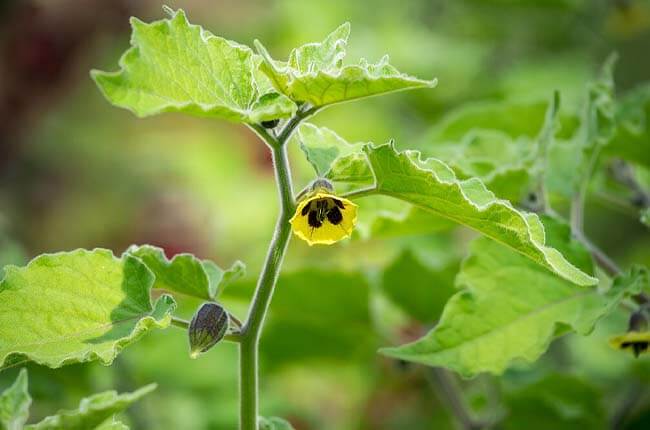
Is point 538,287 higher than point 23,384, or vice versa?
point 538,287

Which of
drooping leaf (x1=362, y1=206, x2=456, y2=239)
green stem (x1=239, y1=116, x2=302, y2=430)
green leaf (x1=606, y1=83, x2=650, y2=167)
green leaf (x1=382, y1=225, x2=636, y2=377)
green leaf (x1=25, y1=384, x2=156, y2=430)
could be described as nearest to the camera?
green leaf (x1=25, y1=384, x2=156, y2=430)

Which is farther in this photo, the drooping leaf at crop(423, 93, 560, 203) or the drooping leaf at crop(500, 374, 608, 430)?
the drooping leaf at crop(500, 374, 608, 430)

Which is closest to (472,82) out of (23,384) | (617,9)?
(617,9)

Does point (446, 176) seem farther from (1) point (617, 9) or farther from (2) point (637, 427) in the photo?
(1) point (617, 9)

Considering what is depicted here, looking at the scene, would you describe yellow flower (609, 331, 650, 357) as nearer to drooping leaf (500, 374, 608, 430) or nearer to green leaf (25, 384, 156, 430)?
drooping leaf (500, 374, 608, 430)

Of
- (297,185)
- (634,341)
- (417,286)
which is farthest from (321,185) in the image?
(297,185)

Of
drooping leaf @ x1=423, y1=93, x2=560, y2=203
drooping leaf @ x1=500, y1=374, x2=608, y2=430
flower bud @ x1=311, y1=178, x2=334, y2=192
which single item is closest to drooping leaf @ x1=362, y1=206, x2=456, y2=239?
drooping leaf @ x1=423, y1=93, x2=560, y2=203
